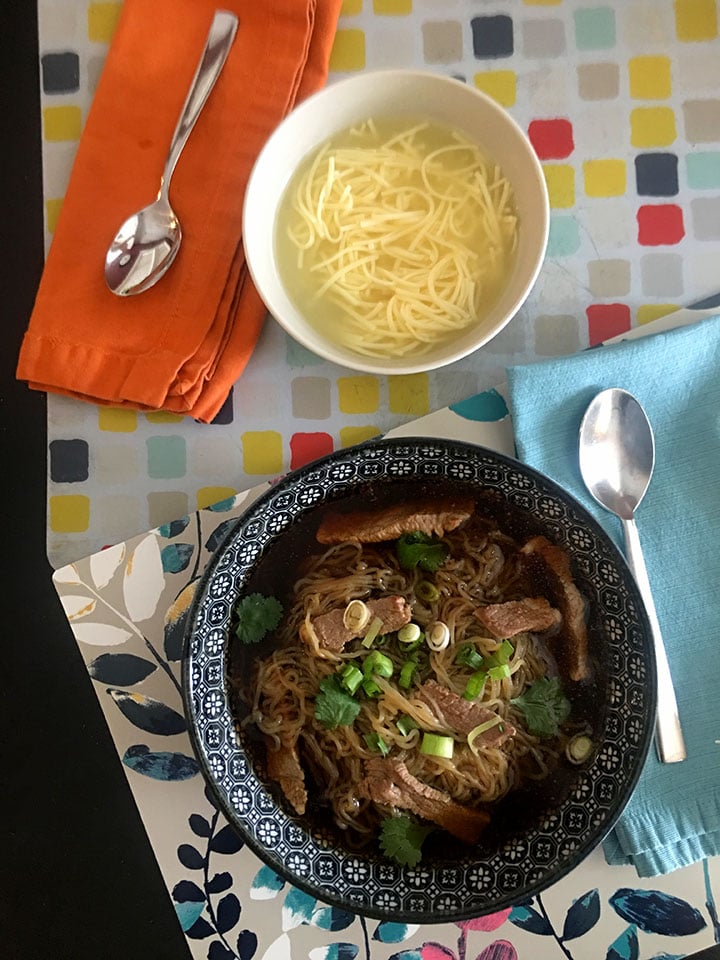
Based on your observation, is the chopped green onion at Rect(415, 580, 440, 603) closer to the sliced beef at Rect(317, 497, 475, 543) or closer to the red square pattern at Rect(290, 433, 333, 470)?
the sliced beef at Rect(317, 497, 475, 543)

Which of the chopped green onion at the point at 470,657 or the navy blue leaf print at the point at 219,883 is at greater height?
the chopped green onion at the point at 470,657

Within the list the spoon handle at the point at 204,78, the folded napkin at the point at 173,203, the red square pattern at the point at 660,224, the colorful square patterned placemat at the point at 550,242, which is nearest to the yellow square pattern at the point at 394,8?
the colorful square patterned placemat at the point at 550,242

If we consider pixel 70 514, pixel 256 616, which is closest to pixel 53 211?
pixel 70 514

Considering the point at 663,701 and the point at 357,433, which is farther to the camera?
the point at 357,433

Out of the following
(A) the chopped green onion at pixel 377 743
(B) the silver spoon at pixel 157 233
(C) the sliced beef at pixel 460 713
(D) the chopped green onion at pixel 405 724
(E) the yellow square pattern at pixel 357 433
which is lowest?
(A) the chopped green onion at pixel 377 743

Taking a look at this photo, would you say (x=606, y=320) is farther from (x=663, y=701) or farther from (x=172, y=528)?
(x=172, y=528)

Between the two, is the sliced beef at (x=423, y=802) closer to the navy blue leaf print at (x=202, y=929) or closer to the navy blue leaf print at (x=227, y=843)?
the navy blue leaf print at (x=227, y=843)
